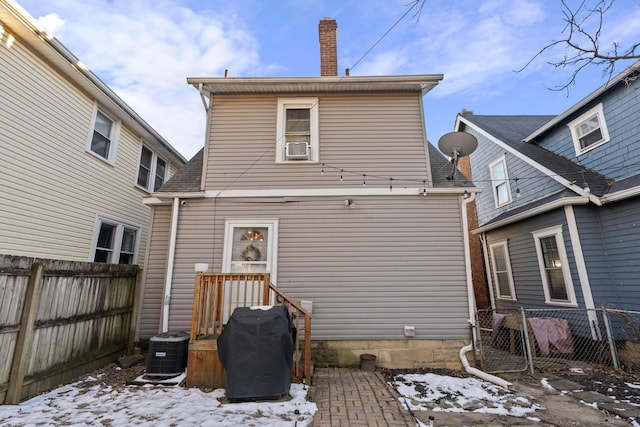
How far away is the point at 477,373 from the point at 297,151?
5248 mm

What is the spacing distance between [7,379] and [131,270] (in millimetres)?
2631

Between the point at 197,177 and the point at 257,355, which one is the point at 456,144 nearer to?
the point at 257,355

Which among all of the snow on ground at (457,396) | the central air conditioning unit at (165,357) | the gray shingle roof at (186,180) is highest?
the gray shingle roof at (186,180)

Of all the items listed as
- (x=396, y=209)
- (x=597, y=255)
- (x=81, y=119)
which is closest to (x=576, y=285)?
(x=597, y=255)

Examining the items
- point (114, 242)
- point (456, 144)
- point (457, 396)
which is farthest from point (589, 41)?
point (114, 242)

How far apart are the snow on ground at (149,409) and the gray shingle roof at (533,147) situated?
763cm

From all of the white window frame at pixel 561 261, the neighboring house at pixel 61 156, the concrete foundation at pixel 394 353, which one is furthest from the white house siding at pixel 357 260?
the white window frame at pixel 561 261

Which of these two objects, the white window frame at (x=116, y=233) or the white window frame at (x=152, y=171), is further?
the white window frame at (x=152, y=171)

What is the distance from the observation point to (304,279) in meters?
5.59

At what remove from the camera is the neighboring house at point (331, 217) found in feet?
17.8

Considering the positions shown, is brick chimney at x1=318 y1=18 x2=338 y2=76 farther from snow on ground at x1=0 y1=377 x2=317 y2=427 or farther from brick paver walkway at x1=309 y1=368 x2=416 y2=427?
snow on ground at x1=0 y1=377 x2=317 y2=427

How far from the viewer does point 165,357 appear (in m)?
4.48

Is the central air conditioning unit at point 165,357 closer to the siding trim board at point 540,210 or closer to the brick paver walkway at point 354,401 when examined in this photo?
the brick paver walkway at point 354,401

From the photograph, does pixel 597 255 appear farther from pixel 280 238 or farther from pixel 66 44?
pixel 66 44
